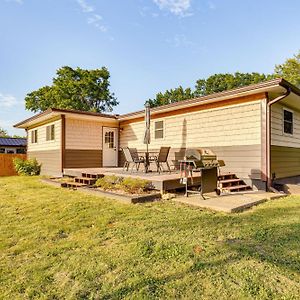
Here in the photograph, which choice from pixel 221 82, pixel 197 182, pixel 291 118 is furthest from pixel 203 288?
pixel 221 82

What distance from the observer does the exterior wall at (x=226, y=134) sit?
7305 millimetres

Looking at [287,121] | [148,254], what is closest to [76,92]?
[287,121]

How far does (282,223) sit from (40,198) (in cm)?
526

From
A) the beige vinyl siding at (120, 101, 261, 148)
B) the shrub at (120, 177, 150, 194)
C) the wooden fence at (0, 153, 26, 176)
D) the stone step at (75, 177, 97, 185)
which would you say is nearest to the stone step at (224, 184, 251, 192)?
the beige vinyl siding at (120, 101, 261, 148)

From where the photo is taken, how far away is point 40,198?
605 cm

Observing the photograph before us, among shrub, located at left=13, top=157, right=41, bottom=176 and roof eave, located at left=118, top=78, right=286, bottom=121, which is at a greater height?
roof eave, located at left=118, top=78, right=286, bottom=121

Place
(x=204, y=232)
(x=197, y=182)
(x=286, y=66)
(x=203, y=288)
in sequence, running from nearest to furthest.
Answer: (x=203, y=288)
(x=204, y=232)
(x=197, y=182)
(x=286, y=66)

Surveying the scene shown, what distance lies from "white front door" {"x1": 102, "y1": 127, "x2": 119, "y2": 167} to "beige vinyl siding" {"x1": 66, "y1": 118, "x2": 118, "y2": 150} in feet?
0.91

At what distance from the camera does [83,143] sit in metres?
11.5

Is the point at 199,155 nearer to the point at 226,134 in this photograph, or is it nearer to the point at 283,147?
the point at 226,134

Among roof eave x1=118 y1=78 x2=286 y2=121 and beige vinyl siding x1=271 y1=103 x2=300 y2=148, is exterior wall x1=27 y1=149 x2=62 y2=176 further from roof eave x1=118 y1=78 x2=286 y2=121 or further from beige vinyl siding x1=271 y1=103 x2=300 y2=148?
beige vinyl siding x1=271 y1=103 x2=300 y2=148

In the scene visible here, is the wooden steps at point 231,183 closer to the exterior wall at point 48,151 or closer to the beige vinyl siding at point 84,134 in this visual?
the beige vinyl siding at point 84,134

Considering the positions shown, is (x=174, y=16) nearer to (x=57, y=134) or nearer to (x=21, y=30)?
(x=21, y=30)

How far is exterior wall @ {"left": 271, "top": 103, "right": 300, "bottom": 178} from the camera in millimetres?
7516
